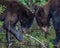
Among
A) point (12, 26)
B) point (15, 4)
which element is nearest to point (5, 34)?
point (12, 26)

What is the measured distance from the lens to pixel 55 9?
513 centimetres

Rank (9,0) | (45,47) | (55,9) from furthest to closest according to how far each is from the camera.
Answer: (9,0) < (55,9) < (45,47)

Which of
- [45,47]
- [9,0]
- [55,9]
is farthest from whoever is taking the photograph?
[9,0]

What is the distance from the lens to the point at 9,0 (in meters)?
5.50

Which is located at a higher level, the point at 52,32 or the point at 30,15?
the point at 30,15

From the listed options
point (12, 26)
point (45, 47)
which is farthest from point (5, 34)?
point (45, 47)

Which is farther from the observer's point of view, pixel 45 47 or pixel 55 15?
pixel 55 15

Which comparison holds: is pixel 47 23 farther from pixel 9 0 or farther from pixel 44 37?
pixel 9 0

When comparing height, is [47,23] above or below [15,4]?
below

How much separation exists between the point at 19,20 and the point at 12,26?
21 centimetres

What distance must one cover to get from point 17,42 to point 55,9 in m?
0.82

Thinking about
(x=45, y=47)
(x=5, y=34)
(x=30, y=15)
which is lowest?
(x=45, y=47)

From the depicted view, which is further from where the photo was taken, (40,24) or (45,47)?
(40,24)

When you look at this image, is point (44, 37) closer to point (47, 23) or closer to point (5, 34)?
point (47, 23)
